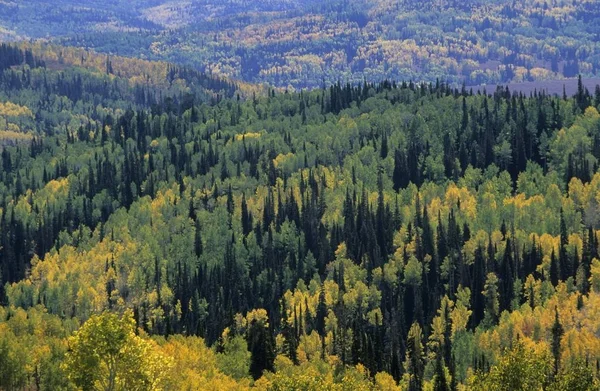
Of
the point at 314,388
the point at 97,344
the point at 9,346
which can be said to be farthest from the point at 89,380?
the point at 9,346

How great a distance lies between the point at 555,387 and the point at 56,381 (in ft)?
281

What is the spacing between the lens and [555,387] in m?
148

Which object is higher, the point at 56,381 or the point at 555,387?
the point at 555,387

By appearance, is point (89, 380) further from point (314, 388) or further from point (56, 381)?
point (56, 381)

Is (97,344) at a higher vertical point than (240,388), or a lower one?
higher

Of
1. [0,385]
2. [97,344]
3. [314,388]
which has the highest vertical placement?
[97,344]

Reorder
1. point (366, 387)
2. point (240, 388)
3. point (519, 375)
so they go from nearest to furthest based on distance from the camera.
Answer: point (519, 375) < point (366, 387) < point (240, 388)

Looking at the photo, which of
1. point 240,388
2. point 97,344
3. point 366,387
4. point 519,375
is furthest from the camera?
point 240,388

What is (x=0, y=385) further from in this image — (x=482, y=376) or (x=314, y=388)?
(x=482, y=376)

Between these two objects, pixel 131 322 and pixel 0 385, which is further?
pixel 0 385

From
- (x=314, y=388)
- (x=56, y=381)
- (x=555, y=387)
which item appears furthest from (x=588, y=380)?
(x=56, y=381)

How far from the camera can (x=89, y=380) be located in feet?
468

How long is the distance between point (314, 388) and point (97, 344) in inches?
1231

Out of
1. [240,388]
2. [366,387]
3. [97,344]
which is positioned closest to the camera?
[97,344]
